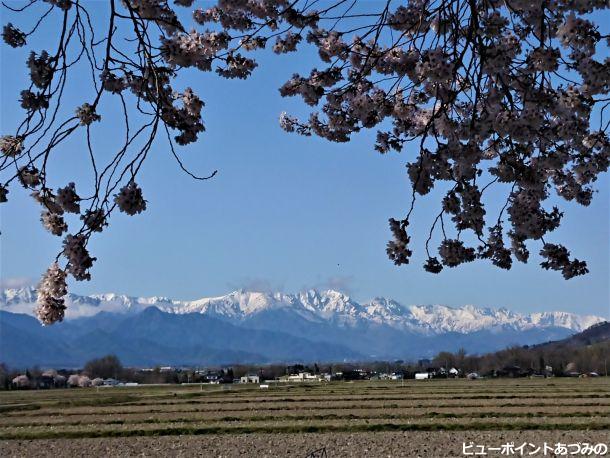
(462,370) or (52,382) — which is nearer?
(52,382)

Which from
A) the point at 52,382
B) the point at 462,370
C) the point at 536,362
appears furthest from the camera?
the point at 462,370

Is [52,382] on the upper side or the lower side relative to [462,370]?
lower

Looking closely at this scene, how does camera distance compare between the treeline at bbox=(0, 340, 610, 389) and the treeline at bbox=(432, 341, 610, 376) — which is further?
the treeline at bbox=(432, 341, 610, 376)

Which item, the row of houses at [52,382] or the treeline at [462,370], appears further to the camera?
the treeline at [462,370]

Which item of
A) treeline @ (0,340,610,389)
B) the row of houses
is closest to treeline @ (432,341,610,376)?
treeline @ (0,340,610,389)

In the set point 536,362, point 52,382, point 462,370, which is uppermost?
point 536,362

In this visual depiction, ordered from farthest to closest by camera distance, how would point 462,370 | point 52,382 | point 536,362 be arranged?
1. point 462,370
2. point 536,362
3. point 52,382

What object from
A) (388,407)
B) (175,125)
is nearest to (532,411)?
(388,407)

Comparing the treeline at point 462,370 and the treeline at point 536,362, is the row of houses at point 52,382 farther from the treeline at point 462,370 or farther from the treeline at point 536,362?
the treeline at point 536,362

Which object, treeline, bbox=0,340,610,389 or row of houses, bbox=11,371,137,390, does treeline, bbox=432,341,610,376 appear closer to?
treeline, bbox=0,340,610,389

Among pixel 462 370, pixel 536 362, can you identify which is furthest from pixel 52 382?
pixel 536 362

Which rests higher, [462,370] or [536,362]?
[536,362]

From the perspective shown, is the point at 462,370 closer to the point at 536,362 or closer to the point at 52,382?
the point at 536,362

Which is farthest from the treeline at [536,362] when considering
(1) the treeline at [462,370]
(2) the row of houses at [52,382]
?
(2) the row of houses at [52,382]
